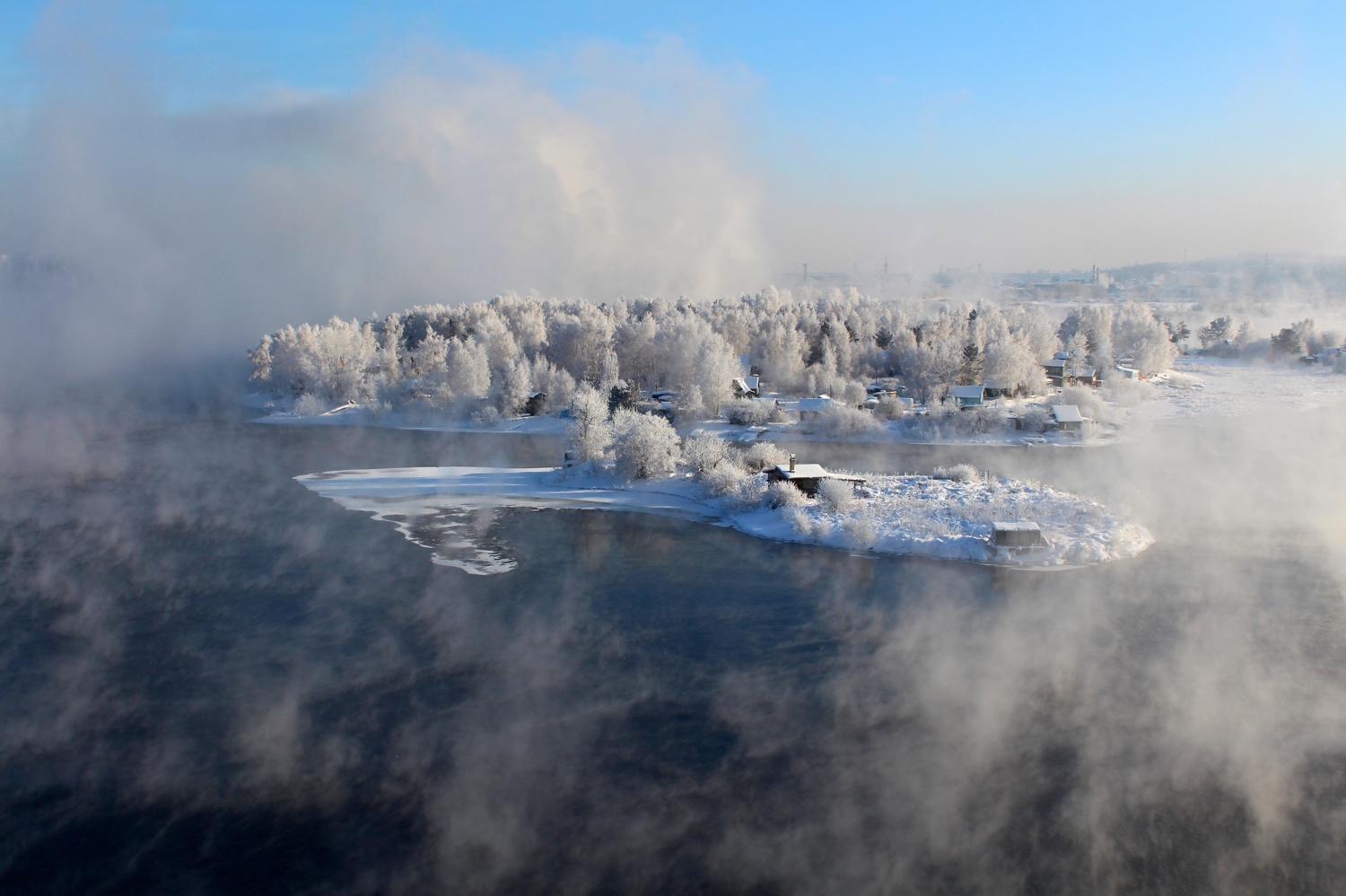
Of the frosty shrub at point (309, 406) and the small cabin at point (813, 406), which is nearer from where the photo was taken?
the small cabin at point (813, 406)

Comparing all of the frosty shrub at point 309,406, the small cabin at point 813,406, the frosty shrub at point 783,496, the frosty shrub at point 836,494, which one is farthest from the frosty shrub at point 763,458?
the frosty shrub at point 309,406

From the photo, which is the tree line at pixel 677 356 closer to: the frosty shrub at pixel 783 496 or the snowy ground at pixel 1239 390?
the snowy ground at pixel 1239 390

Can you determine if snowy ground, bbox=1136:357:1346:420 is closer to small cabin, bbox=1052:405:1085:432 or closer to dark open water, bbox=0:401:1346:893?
small cabin, bbox=1052:405:1085:432

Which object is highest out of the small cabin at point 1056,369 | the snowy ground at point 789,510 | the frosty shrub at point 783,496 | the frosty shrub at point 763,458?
the small cabin at point 1056,369

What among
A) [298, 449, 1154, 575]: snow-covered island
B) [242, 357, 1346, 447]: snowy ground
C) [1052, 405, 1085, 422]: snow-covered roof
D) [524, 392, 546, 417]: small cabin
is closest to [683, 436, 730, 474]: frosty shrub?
[298, 449, 1154, 575]: snow-covered island

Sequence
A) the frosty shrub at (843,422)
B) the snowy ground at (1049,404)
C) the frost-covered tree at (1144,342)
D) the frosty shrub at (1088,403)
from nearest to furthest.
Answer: the snowy ground at (1049,404) → the frosty shrub at (843,422) → the frosty shrub at (1088,403) → the frost-covered tree at (1144,342)

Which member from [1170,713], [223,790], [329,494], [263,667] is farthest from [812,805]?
[329,494]

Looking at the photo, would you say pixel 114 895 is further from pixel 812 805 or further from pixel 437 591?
pixel 437 591
